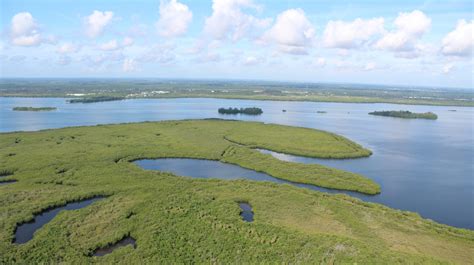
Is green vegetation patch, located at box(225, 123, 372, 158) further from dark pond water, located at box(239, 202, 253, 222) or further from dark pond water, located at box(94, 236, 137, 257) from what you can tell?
dark pond water, located at box(94, 236, 137, 257)

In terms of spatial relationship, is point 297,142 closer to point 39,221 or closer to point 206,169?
point 206,169

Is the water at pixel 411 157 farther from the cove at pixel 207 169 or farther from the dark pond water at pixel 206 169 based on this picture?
the dark pond water at pixel 206 169

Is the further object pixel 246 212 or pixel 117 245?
pixel 246 212

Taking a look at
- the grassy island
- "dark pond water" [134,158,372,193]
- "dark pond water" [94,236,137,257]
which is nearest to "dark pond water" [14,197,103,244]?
the grassy island

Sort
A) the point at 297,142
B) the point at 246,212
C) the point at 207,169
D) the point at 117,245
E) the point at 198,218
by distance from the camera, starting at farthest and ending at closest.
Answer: the point at 297,142, the point at 207,169, the point at 246,212, the point at 198,218, the point at 117,245

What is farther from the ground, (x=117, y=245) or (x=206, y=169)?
(x=206, y=169)

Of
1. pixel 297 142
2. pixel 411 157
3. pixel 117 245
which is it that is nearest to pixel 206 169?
pixel 117 245

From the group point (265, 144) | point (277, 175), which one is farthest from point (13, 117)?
point (277, 175)
